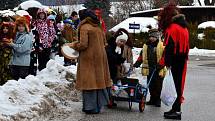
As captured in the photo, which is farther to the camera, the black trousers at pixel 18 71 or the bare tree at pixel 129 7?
the bare tree at pixel 129 7

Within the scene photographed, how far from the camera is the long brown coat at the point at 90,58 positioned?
30.1ft

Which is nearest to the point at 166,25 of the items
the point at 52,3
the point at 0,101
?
the point at 0,101

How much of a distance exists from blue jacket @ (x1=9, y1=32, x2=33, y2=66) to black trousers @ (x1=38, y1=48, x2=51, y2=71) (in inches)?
105

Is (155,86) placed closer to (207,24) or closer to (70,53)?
(70,53)

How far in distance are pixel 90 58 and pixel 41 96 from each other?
3.68 ft

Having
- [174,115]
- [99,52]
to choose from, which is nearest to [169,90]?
[174,115]

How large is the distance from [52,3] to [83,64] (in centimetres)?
5662

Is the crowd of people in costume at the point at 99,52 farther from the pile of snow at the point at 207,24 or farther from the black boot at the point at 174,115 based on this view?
the pile of snow at the point at 207,24

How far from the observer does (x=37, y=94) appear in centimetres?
915

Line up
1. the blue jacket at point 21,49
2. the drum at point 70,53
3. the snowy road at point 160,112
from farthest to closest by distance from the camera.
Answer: the blue jacket at point 21,49, the drum at point 70,53, the snowy road at point 160,112

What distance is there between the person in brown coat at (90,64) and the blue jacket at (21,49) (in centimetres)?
147

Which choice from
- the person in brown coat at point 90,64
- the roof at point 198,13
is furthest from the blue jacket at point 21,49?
the roof at point 198,13

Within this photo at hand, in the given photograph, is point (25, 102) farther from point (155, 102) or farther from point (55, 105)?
point (155, 102)

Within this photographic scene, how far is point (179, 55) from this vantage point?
9.20 m
